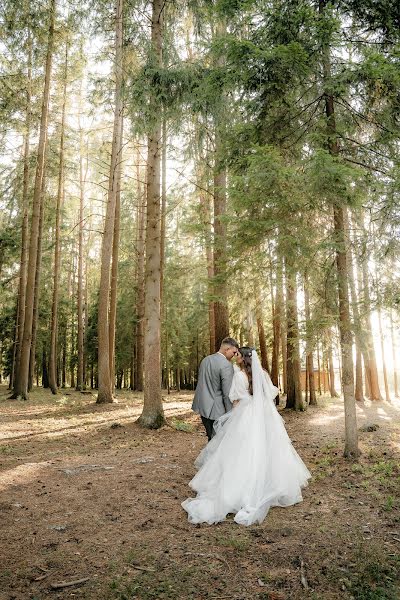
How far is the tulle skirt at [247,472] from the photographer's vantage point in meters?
4.81

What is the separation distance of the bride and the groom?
9.9 inches

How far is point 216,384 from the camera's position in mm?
6469

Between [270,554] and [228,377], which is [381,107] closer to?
[228,377]

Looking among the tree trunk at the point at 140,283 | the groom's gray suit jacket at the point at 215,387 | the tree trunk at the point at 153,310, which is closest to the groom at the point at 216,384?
the groom's gray suit jacket at the point at 215,387

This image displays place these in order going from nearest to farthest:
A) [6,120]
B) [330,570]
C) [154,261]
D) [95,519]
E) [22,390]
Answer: [330,570] < [95,519] < [154,261] < [6,120] < [22,390]

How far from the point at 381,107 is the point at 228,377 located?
526cm

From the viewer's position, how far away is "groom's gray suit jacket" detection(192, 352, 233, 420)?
6.40m

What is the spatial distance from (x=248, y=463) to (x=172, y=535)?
127 centimetres

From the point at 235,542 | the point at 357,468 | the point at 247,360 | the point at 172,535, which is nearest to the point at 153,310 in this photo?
the point at 247,360

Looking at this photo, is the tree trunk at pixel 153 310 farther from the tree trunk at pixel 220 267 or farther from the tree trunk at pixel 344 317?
the tree trunk at pixel 344 317

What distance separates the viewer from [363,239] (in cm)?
702

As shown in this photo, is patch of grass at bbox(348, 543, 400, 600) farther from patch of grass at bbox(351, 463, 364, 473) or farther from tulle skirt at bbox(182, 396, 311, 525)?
patch of grass at bbox(351, 463, 364, 473)

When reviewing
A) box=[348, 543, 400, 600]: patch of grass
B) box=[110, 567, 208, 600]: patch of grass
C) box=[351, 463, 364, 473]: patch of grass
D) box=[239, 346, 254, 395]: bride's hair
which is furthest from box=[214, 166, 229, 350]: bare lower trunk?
box=[110, 567, 208, 600]: patch of grass

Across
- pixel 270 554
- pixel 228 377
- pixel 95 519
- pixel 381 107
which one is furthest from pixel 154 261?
pixel 270 554
